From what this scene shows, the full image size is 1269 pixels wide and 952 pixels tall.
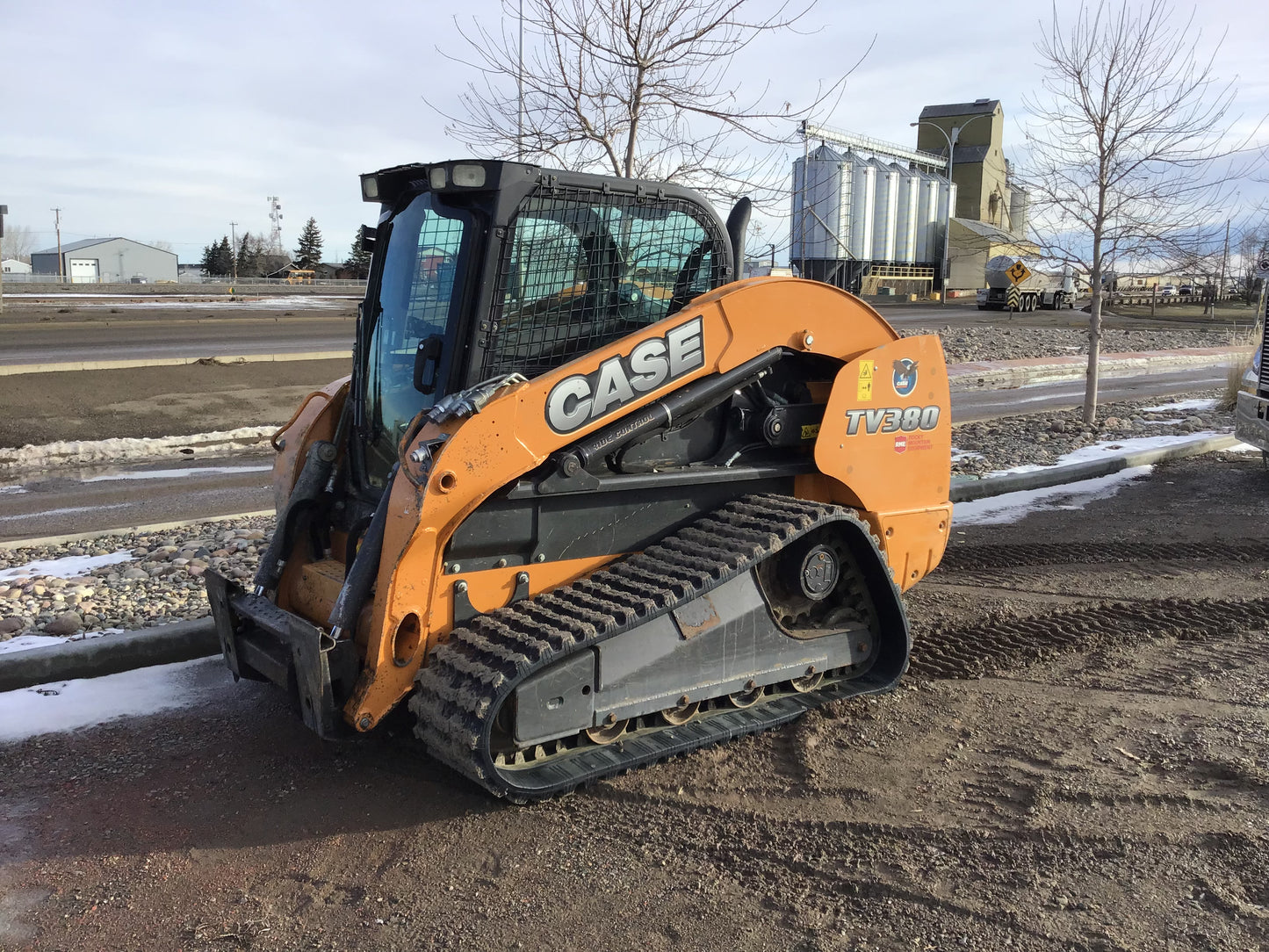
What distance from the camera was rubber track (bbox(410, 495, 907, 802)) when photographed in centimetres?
373

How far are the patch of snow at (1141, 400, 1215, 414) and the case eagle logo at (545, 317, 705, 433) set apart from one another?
13.2m

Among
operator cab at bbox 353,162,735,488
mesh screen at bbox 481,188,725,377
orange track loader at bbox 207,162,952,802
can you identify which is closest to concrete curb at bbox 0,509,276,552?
orange track loader at bbox 207,162,952,802

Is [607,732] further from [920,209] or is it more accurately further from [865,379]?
[920,209]

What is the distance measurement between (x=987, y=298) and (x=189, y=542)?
1561 inches

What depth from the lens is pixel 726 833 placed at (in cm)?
386

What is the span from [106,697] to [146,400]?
10.0 m

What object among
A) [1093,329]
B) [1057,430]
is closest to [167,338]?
[1057,430]

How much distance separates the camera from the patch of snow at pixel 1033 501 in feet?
29.1

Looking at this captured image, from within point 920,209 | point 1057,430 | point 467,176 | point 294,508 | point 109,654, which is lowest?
point 109,654

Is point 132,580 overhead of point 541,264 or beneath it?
beneath

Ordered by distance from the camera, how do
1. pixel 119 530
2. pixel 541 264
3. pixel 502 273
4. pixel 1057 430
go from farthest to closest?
pixel 1057 430
pixel 119 530
pixel 541 264
pixel 502 273

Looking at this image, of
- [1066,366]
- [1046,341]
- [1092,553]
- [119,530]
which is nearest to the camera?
[1092,553]

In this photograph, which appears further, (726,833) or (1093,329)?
(1093,329)

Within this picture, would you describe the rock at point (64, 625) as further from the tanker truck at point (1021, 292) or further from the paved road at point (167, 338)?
the tanker truck at point (1021, 292)
